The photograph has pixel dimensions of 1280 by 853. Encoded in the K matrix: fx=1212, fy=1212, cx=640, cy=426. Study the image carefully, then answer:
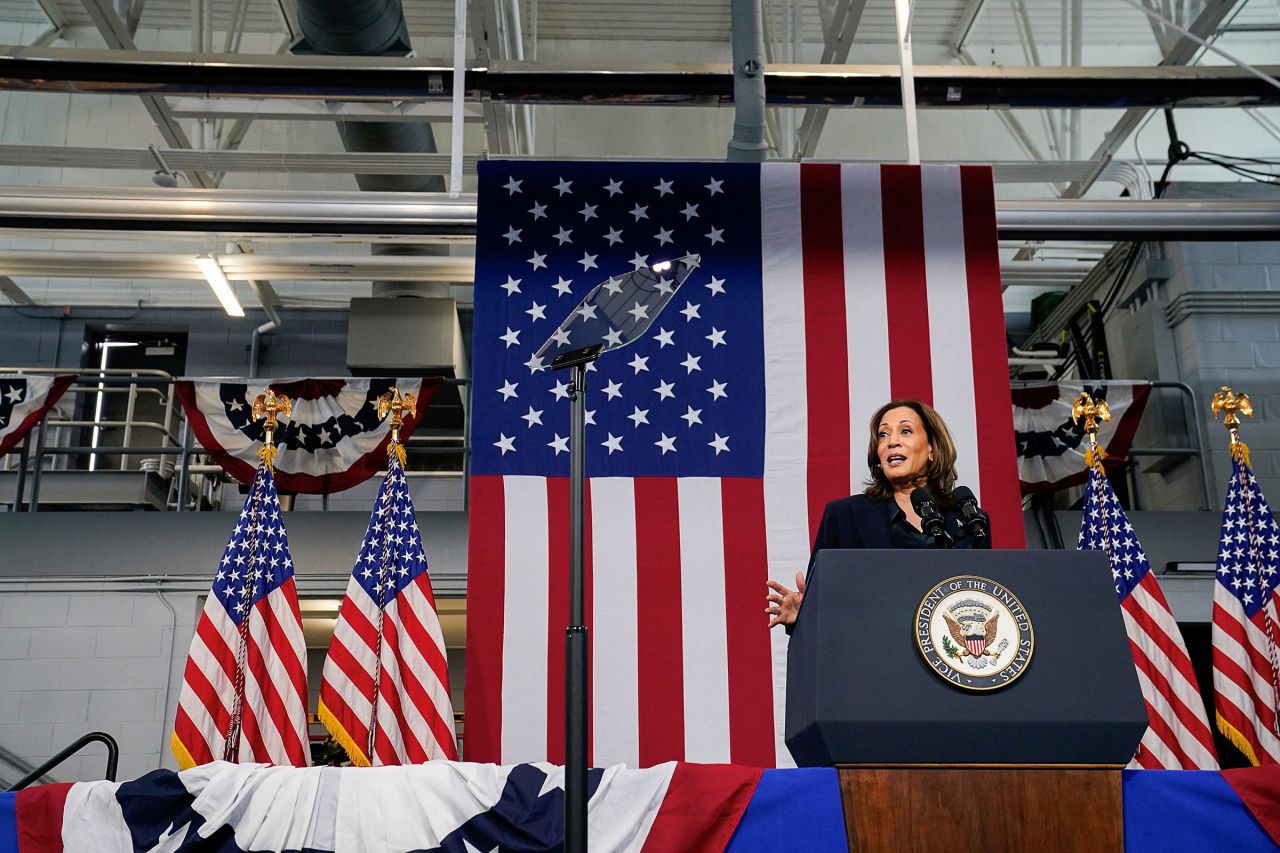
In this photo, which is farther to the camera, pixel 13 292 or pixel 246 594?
pixel 13 292

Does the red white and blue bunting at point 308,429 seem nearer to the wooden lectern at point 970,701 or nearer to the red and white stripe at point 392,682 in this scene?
the red and white stripe at point 392,682

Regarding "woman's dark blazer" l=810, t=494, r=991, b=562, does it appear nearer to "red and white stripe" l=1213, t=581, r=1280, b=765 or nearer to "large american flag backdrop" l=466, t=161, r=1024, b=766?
"large american flag backdrop" l=466, t=161, r=1024, b=766

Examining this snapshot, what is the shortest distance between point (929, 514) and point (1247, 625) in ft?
14.3

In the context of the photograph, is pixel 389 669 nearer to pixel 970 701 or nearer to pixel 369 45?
pixel 369 45

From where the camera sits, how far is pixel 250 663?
6.34 metres

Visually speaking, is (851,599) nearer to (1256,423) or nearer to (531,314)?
(531,314)

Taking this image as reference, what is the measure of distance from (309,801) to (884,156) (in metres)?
11.1

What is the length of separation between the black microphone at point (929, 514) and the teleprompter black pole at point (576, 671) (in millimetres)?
829

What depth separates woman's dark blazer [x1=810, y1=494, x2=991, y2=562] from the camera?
3119mm

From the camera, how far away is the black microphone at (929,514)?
2.80 metres

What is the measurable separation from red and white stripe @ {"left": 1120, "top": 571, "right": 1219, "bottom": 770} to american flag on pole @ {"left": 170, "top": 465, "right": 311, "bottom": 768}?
14.1ft

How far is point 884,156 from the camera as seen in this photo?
12.8m

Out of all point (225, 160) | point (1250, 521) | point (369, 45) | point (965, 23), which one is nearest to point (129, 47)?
point (225, 160)

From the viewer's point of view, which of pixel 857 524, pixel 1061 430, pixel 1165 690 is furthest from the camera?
pixel 1061 430
